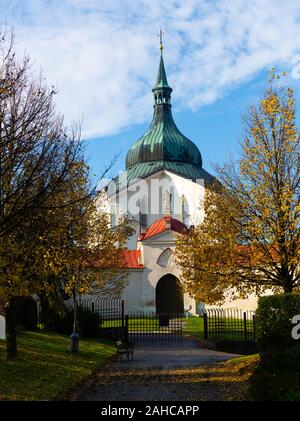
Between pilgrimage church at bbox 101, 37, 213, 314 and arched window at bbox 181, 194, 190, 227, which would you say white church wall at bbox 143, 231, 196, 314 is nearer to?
pilgrimage church at bbox 101, 37, 213, 314

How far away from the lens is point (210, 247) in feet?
50.5

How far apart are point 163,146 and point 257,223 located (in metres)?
36.7

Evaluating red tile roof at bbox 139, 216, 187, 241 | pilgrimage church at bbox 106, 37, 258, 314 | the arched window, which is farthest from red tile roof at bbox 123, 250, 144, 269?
the arched window

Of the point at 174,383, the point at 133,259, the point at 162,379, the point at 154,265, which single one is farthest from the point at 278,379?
the point at 133,259

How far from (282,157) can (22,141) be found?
813cm

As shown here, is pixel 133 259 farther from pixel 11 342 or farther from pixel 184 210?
pixel 11 342

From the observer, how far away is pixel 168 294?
1390 inches

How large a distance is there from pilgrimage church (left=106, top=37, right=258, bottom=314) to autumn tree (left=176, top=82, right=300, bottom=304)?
14.3 meters

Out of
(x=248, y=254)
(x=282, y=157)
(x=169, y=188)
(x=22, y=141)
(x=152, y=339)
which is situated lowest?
(x=152, y=339)

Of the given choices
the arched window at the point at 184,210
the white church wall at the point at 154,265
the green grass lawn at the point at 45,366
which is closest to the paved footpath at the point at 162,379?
the green grass lawn at the point at 45,366

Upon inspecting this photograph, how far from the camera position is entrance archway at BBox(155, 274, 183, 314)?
115 ft
